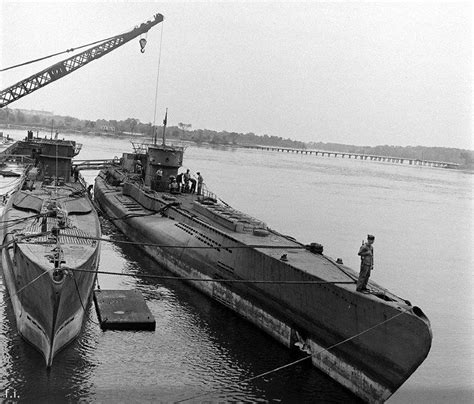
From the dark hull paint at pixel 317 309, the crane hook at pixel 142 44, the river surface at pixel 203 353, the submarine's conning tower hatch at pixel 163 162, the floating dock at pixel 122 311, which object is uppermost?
the crane hook at pixel 142 44

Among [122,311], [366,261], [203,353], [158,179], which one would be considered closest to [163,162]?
[158,179]

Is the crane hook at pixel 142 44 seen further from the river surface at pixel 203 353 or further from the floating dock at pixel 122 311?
the floating dock at pixel 122 311

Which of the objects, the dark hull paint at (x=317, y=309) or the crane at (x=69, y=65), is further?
the crane at (x=69, y=65)

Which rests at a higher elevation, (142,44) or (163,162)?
(142,44)

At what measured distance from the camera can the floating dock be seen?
631 inches

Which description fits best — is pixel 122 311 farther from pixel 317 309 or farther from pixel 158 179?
pixel 158 179

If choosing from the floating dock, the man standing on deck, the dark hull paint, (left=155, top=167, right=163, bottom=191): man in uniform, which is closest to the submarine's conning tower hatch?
(left=155, top=167, right=163, bottom=191): man in uniform

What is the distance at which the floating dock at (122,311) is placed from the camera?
52.5 feet

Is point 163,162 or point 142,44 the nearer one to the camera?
point 163,162

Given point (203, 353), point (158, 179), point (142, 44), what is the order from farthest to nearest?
point (142, 44), point (158, 179), point (203, 353)

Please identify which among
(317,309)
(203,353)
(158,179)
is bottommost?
(203,353)

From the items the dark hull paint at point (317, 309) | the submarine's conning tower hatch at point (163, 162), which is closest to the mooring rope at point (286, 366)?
the dark hull paint at point (317, 309)

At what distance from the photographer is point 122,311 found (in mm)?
16859

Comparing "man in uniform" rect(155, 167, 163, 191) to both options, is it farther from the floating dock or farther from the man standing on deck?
the man standing on deck
